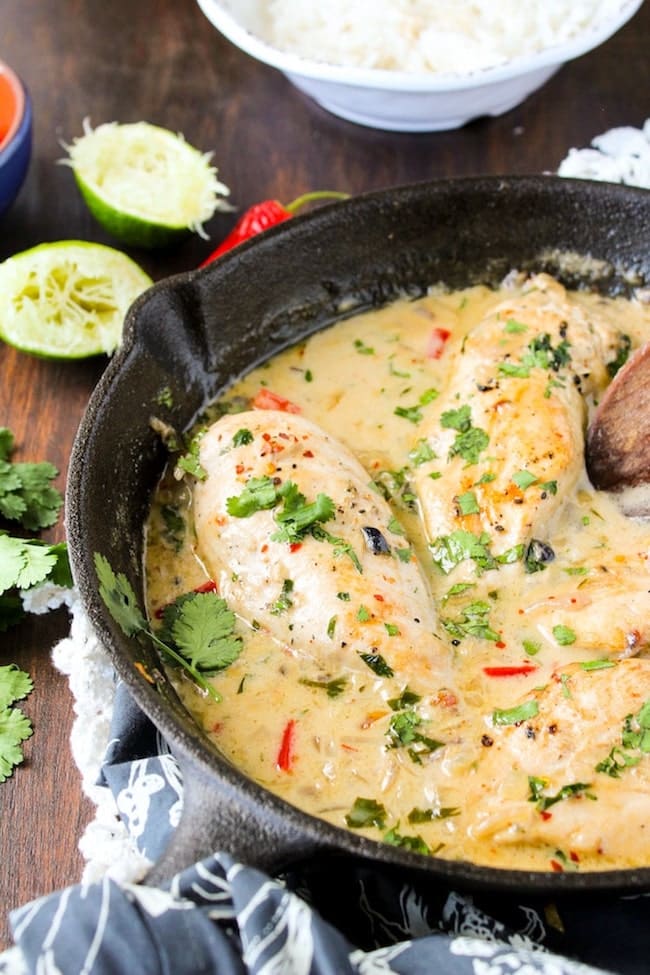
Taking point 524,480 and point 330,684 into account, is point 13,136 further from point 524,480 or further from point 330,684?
point 330,684

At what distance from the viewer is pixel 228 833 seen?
227 centimetres

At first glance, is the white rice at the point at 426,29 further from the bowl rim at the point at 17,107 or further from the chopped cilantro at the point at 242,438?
the chopped cilantro at the point at 242,438

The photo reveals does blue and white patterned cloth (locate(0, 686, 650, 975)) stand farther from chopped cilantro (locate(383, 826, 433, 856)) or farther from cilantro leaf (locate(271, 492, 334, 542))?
cilantro leaf (locate(271, 492, 334, 542))

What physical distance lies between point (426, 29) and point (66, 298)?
1.83m

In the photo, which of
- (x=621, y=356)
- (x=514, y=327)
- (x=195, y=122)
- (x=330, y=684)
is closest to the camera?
(x=330, y=684)

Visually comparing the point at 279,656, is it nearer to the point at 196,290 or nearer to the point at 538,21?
the point at 196,290

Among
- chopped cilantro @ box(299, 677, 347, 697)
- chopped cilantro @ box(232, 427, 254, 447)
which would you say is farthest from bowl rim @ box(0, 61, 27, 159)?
chopped cilantro @ box(299, 677, 347, 697)

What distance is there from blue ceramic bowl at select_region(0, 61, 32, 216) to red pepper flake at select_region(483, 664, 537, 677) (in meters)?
2.36

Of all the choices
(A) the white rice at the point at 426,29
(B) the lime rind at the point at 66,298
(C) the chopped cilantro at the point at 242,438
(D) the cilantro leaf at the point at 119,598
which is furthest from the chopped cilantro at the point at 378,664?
(A) the white rice at the point at 426,29

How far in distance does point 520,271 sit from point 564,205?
0.25m

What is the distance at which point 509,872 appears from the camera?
7.04 ft

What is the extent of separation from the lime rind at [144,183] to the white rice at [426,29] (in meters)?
0.71

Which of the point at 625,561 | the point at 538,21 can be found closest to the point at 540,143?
the point at 538,21

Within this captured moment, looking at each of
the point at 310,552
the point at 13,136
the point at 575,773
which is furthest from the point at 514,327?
the point at 13,136
